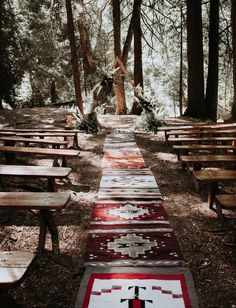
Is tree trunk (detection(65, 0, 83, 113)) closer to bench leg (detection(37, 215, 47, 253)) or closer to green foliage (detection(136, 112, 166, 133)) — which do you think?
green foliage (detection(136, 112, 166, 133))

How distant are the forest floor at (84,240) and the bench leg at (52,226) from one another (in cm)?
7

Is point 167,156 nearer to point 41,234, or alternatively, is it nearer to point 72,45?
point 41,234

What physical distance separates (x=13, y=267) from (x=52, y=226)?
4.60ft

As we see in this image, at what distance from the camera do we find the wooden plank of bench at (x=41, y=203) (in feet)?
10.6

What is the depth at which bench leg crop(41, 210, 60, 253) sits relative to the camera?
3.59m

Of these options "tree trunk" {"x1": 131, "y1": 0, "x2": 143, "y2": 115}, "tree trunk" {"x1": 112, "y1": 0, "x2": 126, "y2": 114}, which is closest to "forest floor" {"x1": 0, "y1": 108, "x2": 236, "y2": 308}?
"tree trunk" {"x1": 112, "y1": 0, "x2": 126, "y2": 114}

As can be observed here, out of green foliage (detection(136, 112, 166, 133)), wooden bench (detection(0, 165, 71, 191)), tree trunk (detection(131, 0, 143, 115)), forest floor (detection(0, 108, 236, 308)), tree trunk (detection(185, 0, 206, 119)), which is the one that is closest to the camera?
forest floor (detection(0, 108, 236, 308))

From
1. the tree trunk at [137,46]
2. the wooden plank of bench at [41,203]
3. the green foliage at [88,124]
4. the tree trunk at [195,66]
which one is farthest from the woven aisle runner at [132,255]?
the tree trunk at [137,46]

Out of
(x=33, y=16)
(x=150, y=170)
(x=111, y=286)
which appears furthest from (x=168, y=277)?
(x=33, y=16)

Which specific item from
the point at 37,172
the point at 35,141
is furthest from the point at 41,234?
the point at 35,141

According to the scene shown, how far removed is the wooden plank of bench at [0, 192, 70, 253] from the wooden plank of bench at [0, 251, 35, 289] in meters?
0.83

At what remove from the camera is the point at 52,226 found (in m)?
3.67

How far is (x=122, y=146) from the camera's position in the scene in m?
9.02

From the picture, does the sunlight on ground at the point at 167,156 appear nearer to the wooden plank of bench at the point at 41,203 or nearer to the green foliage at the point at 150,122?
the green foliage at the point at 150,122
